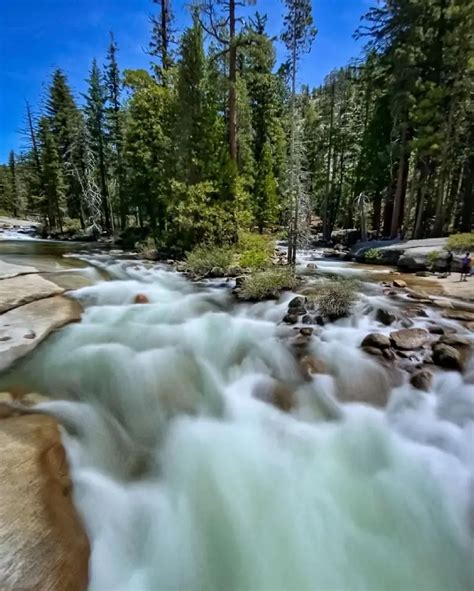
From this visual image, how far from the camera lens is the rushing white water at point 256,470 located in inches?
124

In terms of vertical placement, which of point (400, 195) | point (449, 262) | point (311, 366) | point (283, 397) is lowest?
point (283, 397)

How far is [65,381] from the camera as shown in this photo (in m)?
5.20

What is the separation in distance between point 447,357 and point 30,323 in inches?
297

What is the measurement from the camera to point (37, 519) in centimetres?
293

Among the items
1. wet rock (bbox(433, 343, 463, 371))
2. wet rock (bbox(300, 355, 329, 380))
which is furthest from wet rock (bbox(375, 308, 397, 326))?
wet rock (bbox(300, 355, 329, 380))

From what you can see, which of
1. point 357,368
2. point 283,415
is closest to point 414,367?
point 357,368

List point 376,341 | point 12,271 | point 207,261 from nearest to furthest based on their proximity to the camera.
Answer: point 376,341 < point 12,271 < point 207,261

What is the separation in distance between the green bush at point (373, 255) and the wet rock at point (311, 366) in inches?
461

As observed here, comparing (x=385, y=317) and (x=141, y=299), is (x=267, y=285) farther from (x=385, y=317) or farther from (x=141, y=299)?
(x=141, y=299)

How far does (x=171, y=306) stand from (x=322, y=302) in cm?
380

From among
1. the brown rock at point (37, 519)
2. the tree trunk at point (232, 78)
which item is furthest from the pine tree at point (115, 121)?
the brown rock at point (37, 519)

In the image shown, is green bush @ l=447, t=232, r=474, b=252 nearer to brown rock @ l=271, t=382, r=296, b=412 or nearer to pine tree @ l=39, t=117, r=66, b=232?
brown rock @ l=271, t=382, r=296, b=412

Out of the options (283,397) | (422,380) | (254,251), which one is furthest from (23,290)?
(422,380)

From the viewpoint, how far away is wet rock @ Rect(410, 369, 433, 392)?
16.4 feet
